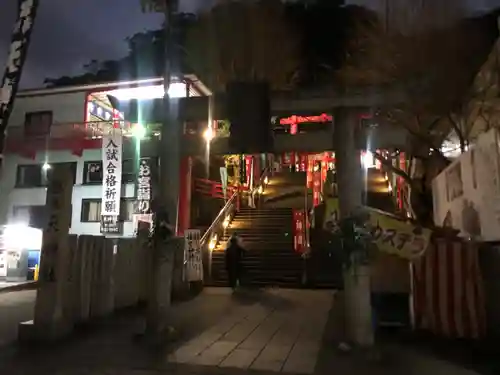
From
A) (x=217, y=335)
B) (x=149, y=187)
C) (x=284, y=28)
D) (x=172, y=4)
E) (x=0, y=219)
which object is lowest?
(x=217, y=335)

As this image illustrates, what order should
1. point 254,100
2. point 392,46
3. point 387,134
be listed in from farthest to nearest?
point 392,46, point 387,134, point 254,100

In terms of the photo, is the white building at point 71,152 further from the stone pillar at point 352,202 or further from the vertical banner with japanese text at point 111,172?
the stone pillar at point 352,202

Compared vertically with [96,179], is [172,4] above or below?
above

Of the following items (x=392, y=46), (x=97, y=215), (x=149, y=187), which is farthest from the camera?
(x=97, y=215)

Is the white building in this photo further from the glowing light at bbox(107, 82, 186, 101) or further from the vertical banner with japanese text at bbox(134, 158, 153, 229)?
the vertical banner with japanese text at bbox(134, 158, 153, 229)

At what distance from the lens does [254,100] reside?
896 cm

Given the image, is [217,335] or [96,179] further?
[96,179]

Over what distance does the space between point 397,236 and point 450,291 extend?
1.81 m

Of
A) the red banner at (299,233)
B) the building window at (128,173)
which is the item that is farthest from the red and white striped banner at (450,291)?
the building window at (128,173)

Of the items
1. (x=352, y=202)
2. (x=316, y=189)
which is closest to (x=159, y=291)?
(x=352, y=202)

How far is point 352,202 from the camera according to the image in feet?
28.0

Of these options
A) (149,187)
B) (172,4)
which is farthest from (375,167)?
(172,4)

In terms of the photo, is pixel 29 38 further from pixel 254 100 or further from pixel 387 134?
pixel 387 134

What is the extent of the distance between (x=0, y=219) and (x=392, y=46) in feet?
81.0
